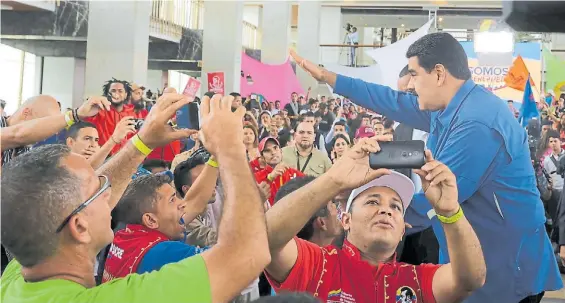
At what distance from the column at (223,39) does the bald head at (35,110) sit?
1023 cm

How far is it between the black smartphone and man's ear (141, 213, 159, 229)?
103 centimetres

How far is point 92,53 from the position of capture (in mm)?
10977

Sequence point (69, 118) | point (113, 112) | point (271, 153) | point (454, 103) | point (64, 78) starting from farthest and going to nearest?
point (64, 78) < point (113, 112) < point (271, 153) < point (69, 118) < point (454, 103)

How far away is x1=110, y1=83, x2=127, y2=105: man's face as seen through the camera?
6.74m

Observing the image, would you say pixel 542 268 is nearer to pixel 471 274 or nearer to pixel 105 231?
pixel 471 274

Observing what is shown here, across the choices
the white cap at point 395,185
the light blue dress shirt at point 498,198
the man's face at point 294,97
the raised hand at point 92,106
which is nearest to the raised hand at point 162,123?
the white cap at point 395,185

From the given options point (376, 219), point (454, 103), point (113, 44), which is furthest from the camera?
point (113, 44)

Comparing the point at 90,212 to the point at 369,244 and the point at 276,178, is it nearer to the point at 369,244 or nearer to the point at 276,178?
the point at 369,244

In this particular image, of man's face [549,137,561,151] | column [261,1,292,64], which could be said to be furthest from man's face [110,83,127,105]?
column [261,1,292,64]

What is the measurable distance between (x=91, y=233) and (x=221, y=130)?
403mm

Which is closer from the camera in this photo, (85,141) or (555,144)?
(85,141)

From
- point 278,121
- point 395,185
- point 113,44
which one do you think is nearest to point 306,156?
point 278,121

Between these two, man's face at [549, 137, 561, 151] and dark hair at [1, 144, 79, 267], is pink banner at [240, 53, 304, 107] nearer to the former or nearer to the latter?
man's face at [549, 137, 561, 151]

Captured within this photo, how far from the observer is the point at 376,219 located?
2496mm
